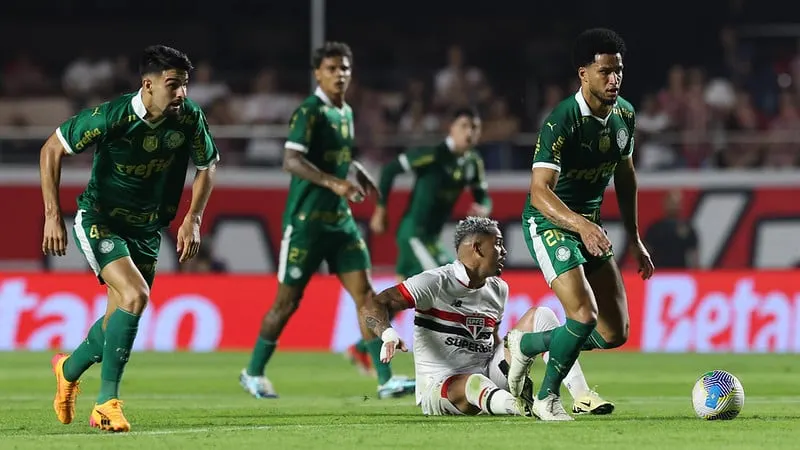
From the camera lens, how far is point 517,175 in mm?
22312

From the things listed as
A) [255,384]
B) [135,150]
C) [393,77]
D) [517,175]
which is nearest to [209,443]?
[135,150]

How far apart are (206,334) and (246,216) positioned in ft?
13.5

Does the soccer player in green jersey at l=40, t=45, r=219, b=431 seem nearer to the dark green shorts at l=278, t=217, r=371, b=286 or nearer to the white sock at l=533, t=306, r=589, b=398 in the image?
the white sock at l=533, t=306, r=589, b=398

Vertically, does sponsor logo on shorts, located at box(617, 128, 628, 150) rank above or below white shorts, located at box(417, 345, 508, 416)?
above

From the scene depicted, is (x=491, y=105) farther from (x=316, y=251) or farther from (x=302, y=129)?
(x=302, y=129)

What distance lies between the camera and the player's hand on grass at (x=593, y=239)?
8.74 meters

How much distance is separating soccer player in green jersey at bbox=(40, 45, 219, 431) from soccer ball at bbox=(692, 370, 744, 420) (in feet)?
10.5

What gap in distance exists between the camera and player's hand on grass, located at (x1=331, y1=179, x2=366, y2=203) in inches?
454

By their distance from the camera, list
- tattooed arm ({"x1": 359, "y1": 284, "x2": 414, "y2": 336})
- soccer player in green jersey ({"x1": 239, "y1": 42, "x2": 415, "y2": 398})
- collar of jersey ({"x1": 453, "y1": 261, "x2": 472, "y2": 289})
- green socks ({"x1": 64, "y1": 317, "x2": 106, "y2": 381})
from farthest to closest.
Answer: soccer player in green jersey ({"x1": 239, "y1": 42, "x2": 415, "y2": 398}), collar of jersey ({"x1": 453, "y1": 261, "x2": 472, "y2": 289}), green socks ({"x1": 64, "y1": 317, "x2": 106, "y2": 381}), tattooed arm ({"x1": 359, "y1": 284, "x2": 414, "y2": 336})

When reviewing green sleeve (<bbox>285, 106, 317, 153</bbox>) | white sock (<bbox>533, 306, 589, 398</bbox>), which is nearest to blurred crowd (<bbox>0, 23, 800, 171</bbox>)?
green sleeve (<bbox>285, 106, 317, 153</bbox>)

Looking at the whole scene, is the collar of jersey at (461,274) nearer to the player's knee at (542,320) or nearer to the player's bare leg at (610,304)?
the player's knee at (542,320)

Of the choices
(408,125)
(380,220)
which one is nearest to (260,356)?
(380,220)

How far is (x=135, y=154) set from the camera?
941cm

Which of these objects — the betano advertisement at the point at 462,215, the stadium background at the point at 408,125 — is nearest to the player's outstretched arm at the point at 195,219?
the stadium background at the point at 408,125
